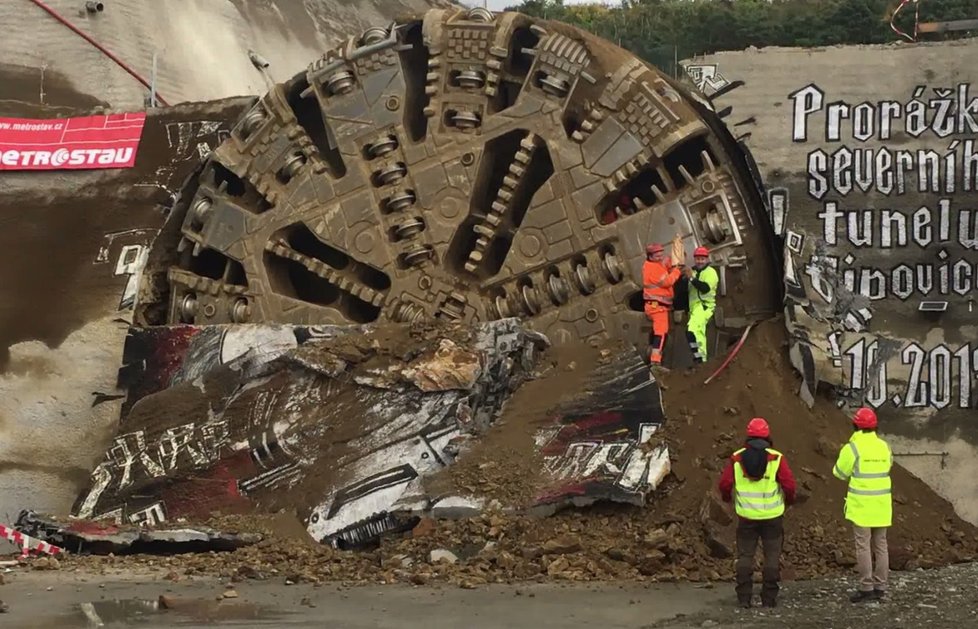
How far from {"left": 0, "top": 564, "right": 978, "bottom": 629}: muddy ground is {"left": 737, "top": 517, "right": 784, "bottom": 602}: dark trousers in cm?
15

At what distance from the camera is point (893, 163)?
67.4 feet

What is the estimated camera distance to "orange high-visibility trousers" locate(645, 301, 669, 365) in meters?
12.6

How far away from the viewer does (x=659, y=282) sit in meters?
12.5

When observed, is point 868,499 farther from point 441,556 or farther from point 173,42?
point 173,42

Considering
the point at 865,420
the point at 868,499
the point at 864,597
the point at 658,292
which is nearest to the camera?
the point at 864,597

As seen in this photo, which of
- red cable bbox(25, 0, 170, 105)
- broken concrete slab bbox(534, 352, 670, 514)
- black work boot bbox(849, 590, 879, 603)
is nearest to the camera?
black work boot bbox(849, 590, 879, 603)

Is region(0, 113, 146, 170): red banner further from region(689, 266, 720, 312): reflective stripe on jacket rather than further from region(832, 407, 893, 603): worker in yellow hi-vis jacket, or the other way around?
region(832, 407, 893, 603): worker in yellow hi-vis jacket

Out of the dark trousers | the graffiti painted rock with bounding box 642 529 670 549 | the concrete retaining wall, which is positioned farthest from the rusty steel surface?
the concrete retaining wall

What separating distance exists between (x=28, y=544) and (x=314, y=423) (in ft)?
8.96

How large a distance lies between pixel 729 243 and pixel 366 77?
13.9 ft

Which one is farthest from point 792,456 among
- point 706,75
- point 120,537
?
point 706,75

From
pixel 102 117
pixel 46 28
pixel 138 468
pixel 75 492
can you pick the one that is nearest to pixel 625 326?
pixel 138 468

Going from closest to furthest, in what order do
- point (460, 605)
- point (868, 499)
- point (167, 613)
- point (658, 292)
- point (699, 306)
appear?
1. point (167, 613)
2. point (460, 605)
3. point (868, 499)
4. point (699, 306)
5. point (658, 292)

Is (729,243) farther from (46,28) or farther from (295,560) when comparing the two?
(46,28)
